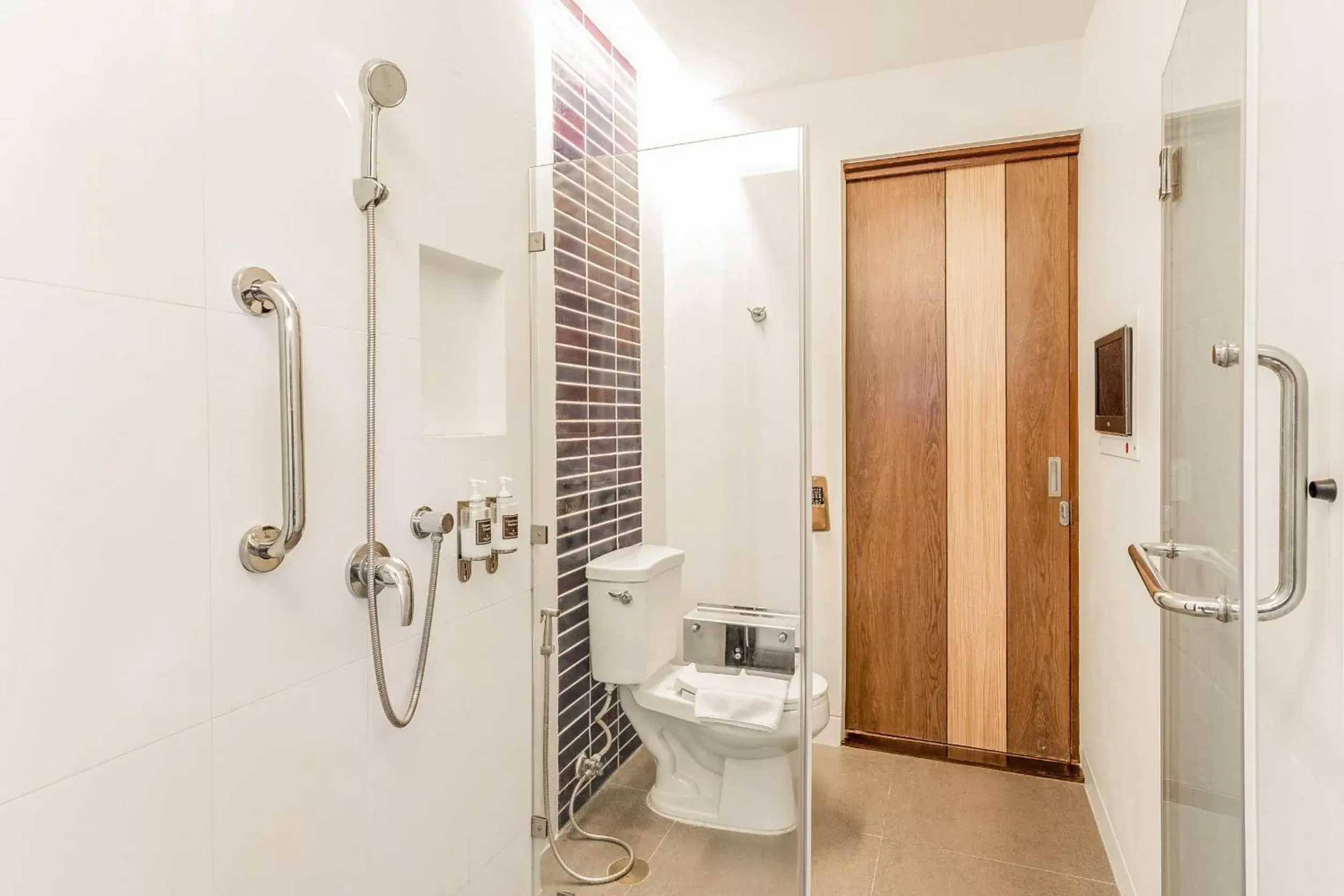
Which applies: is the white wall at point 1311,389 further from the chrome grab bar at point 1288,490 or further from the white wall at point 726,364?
the white wall at point 726,364

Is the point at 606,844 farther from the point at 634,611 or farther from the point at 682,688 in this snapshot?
the point at 634,611

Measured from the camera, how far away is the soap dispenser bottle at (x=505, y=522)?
1680 mm

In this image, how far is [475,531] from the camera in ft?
5.31

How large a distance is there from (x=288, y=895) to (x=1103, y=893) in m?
2.15

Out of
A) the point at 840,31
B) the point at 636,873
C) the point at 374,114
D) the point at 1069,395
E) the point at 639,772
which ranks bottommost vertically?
the point at 636,873

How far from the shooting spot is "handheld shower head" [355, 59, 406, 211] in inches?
50.3

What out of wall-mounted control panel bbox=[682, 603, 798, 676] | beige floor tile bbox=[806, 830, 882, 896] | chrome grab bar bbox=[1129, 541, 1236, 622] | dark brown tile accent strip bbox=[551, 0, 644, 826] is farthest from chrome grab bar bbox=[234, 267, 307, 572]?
beige floor tile bbox=[806, 830, 882, 896]

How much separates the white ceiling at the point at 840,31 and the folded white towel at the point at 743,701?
2.25 meters

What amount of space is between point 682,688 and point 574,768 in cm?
39

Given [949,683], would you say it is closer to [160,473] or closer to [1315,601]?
[1315,601]

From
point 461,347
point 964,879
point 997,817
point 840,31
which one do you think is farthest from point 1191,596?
point 840,31

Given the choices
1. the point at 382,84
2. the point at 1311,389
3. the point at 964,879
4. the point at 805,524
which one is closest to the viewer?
the point at 1311,389

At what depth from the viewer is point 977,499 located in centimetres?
293

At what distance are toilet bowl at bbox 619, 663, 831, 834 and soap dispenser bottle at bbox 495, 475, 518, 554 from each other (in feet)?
1.82
